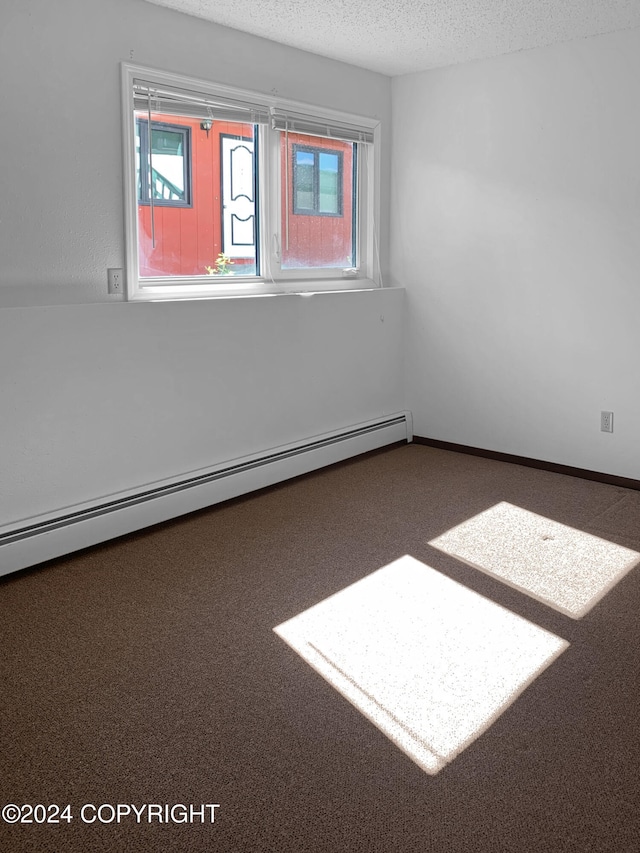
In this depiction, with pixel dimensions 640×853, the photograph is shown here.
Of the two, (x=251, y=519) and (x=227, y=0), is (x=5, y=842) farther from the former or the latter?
(x=227, y=0)

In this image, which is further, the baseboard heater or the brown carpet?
the baseboard heater

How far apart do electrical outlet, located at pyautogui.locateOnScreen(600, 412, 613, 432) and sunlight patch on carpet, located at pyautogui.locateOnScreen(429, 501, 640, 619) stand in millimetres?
832

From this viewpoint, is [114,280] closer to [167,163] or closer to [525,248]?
[167,163]

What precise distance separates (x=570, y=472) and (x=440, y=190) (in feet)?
6.26

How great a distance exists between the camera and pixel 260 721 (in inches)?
81.8

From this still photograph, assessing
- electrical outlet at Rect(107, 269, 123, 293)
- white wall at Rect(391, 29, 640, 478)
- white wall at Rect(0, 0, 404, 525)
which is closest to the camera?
white wall at Rect(0, 0, 404, 525)

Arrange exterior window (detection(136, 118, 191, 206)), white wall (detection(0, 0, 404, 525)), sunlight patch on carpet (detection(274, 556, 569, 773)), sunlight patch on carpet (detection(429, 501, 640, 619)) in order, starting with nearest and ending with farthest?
sunlight patch on carpet (detection(274, 556, 569, 773)), sunlight patch on carpet (detection(429, 501, 640, 619)), white wall (detection(0, 0, 404, 525)), exterior window (detection(136, 118, 191, 206))

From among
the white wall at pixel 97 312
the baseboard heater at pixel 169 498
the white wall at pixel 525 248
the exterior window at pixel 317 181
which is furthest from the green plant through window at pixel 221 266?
the white wall at pixel 525 248

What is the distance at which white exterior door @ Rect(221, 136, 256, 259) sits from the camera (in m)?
3.97

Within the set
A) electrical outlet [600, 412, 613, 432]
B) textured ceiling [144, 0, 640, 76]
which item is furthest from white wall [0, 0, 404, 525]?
electrical outlet [600, 412, 613, 432]

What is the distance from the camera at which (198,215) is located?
3.84 m

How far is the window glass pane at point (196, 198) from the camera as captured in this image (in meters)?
3.61

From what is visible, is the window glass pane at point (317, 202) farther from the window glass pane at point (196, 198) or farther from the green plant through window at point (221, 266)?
the green plant through window at point (221, 266)

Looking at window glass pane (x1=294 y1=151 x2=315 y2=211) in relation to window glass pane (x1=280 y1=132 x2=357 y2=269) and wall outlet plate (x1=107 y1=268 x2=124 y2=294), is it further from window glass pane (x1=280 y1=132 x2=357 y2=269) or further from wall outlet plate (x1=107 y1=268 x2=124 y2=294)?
wall outlet plate (x1=107 y1=268 x2=124 y2=294)
